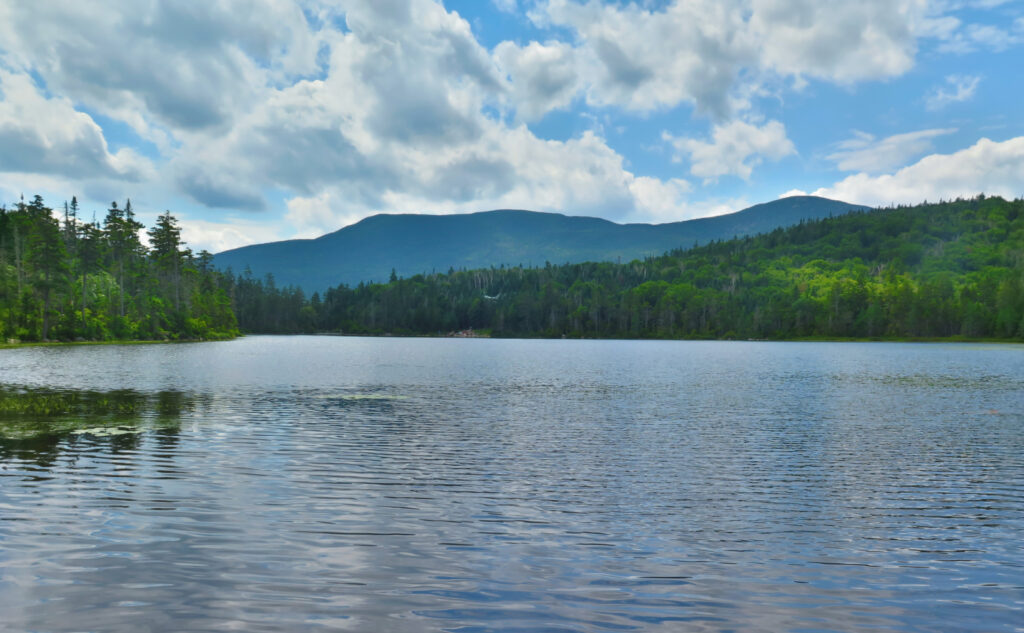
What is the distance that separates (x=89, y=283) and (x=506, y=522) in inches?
6678

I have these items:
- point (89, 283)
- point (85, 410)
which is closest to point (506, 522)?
point (85, 410)

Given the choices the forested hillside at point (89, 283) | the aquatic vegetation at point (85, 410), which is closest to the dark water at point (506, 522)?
the aquatic vegetation at point (85, 410)

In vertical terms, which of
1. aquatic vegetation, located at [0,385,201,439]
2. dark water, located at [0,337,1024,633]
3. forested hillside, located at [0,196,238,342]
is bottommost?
dark water, located at [0,337,1024,633]

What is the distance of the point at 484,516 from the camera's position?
1956 centimetres

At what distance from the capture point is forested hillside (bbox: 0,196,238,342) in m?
124

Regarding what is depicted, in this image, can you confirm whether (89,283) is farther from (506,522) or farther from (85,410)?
(506,522)

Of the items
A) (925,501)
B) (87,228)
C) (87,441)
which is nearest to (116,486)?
(87,441)

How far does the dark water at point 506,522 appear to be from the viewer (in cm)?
1287

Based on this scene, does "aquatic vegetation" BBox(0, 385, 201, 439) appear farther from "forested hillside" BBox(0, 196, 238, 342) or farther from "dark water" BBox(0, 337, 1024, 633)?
"forested hillside" BBox(0, 196, 238, 342)

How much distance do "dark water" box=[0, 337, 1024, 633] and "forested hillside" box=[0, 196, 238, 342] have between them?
105m

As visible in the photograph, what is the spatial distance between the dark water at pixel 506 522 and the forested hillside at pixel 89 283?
105 meters

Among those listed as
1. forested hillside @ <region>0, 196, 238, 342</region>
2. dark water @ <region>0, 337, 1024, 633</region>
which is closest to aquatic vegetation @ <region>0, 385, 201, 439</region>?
dark water @ <region>0, 337, 1024, 633</region>

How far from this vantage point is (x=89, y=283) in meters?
156

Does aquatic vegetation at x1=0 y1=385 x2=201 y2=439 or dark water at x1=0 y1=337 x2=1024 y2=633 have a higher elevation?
Result: aquatic vegetation at x1=0 y1=385 x2=201 y2=439
